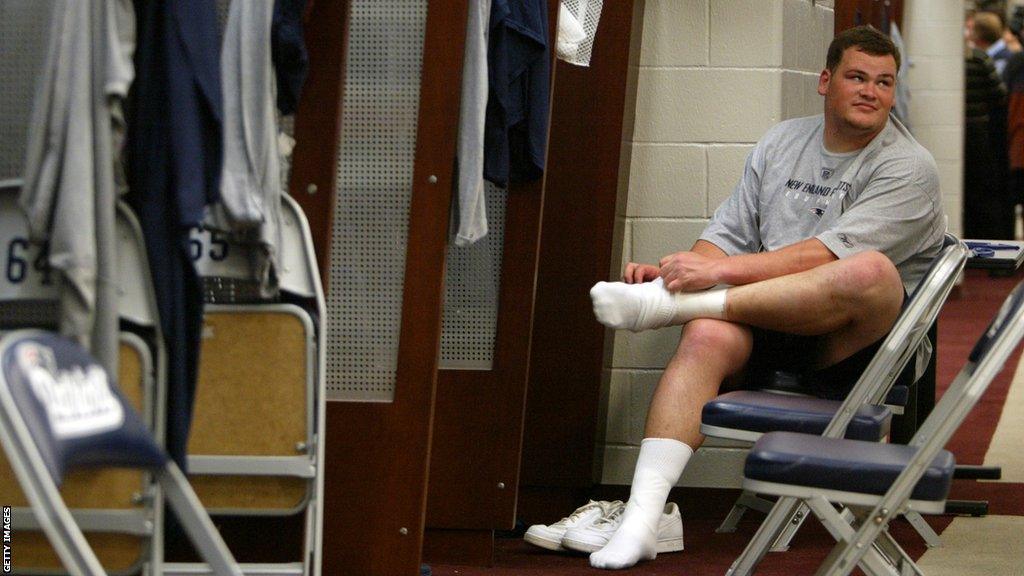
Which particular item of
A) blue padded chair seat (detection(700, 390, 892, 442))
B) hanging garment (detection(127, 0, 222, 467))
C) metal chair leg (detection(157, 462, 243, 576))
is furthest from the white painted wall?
metal chair leg (detection(157, 462, 243, 576))

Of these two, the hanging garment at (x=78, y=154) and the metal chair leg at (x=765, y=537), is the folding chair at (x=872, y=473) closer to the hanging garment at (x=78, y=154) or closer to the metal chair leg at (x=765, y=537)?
the metal chair leg at (x=765, y=537)

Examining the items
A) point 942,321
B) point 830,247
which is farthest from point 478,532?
point 942,321

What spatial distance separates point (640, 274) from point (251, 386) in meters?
1.20

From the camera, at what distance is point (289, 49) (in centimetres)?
294

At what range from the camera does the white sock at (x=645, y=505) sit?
365 centimetres

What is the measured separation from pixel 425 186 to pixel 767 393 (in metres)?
0.94

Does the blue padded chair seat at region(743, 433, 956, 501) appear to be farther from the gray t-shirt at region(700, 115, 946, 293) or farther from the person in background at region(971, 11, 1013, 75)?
the person in background at region(971, 11, 1013, 75)

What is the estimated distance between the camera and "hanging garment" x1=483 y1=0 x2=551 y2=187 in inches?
143

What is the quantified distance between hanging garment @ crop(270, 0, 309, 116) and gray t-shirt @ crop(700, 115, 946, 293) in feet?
4.53

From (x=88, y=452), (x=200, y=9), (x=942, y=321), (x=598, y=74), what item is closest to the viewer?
(x=88, y=452)

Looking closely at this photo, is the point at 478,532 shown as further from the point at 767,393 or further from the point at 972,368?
the point at 972,368

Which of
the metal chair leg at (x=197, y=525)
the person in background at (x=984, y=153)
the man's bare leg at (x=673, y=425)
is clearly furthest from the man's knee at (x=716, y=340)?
the person in background at (x=984, y=153)

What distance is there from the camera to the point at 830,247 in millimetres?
3770

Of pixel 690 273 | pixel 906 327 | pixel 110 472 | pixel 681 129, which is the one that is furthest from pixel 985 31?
pixel 110 472
